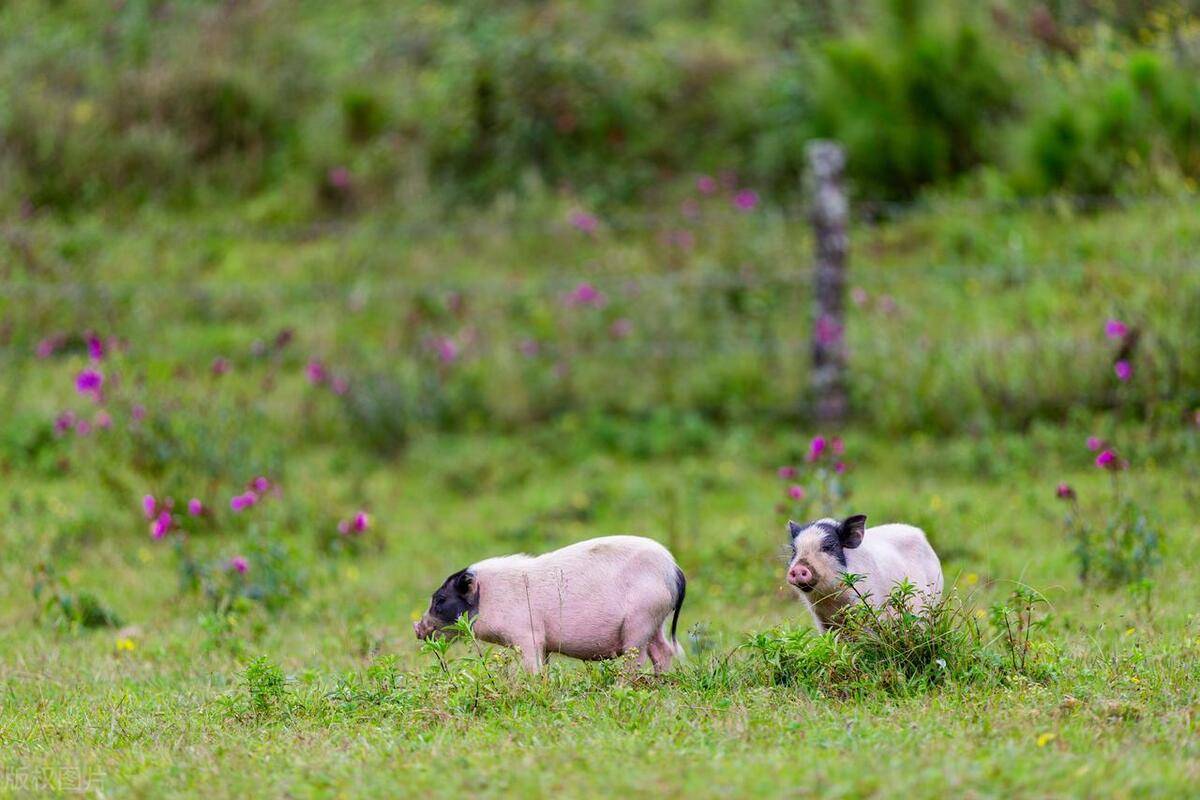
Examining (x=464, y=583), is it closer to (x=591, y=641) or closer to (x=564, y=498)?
(x=591, y=641)

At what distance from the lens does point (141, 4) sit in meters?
18.8

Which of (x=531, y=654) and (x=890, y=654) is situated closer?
(x=890, y=654)

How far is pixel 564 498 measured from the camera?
9805 millimetres

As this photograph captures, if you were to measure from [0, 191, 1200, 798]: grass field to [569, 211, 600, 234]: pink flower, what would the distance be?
0.20 meters

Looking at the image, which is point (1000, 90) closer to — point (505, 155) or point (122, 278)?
point (505, 155)

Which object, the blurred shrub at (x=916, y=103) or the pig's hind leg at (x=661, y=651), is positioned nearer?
the pig's hind leg at (x=661, y=651)

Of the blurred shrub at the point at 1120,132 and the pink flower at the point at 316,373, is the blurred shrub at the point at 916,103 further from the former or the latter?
the pink flower at the point at 316,373

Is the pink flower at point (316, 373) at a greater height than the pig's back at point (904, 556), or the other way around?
the pig's back at point (904, 556)

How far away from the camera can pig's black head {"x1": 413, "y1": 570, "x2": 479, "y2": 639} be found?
5.41m

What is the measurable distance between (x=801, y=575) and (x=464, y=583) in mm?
1191

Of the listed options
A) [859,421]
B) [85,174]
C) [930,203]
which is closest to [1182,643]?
[859,421]

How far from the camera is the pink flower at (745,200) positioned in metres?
13.8

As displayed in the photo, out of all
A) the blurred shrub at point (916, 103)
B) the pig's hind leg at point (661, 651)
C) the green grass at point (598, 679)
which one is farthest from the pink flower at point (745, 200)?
the pig's hind leg at point (661, 651)

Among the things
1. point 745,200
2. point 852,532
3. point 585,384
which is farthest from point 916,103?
point 852,532
